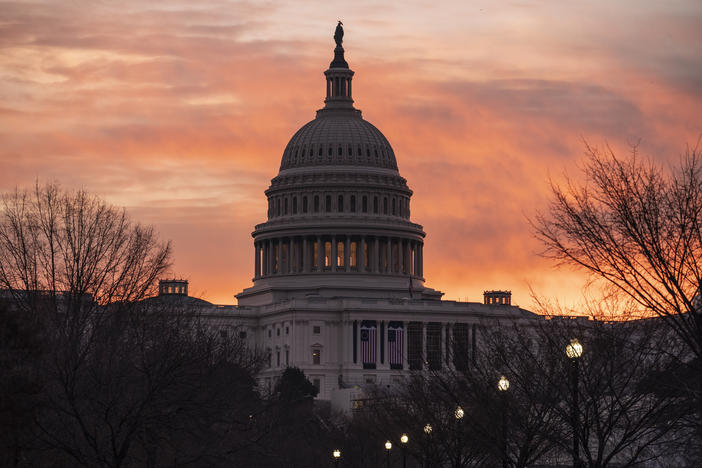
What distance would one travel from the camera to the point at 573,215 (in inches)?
1431

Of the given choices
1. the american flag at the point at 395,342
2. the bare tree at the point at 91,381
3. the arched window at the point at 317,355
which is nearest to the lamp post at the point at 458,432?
the bare tree at the point at 91,381

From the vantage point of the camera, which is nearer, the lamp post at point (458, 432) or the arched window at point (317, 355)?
the lamp post at point (458, 432)

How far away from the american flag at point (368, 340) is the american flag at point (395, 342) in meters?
1.94

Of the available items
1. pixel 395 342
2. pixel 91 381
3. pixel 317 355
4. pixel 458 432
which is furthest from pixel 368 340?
pixel 91 381

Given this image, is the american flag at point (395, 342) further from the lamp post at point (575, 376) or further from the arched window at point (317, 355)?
the lamp post at point (575, 376)

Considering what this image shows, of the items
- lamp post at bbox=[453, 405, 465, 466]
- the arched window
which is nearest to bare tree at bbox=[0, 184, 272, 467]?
lamp post at bbox=[453, 405, 465, 466]

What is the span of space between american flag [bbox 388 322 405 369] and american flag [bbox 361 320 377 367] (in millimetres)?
1941

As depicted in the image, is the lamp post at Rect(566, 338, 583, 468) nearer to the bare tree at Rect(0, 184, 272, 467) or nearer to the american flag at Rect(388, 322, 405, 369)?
the bare tree at Rect(0, 184, 272, 467)

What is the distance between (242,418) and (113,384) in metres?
27.0

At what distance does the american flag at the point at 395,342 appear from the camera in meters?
190

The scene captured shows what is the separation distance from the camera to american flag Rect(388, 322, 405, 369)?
190250mm

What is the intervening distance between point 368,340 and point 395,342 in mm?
3349

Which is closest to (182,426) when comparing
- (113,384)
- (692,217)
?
(113,384)

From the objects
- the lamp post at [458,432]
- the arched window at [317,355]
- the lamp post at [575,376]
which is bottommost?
the lamp post at [575,376]
